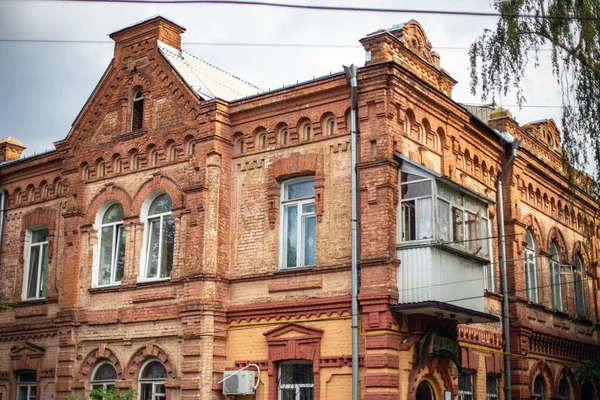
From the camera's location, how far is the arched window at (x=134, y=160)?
20.4 meters

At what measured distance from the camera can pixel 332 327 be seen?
16.7 m

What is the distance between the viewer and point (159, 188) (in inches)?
778

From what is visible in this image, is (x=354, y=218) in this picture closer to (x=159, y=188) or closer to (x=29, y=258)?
(x=159, y=188)

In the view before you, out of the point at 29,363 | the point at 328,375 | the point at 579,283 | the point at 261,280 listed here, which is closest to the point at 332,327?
the point at 328,375

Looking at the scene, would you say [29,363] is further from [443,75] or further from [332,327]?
[443,75]

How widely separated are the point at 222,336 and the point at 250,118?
4806 mm

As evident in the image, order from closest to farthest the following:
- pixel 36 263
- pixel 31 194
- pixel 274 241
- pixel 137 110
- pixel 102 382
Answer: pixel 274 241 < pixel 102 382 < pixel 137 110 < pixel 36 263 < pixel 31 194

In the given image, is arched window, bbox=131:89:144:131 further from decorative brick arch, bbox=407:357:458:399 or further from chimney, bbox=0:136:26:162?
decorative brick arch, bbox=407:357:458:399

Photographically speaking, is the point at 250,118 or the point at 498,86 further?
the point at 250,118

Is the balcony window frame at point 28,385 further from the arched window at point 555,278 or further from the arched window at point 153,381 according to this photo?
the arched window at point 555,278

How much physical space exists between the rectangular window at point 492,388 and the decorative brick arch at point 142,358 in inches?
294

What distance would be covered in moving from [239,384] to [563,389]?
10.6 metres

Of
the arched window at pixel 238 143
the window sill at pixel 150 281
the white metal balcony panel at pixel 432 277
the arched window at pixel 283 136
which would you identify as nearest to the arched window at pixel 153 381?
the window sill at pixel 150 281

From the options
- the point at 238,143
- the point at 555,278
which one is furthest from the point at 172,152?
the point at 555,278
